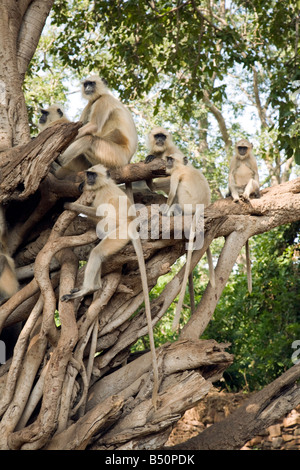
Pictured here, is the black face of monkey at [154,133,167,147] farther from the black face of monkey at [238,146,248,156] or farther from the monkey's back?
the black face of monkey at [238,146,248,156]

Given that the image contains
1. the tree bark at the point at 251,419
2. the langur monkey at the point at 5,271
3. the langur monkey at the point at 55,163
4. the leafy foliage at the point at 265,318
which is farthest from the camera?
the leafy foliage at the point at 265,318

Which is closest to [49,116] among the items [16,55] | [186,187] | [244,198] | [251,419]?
[16,55]

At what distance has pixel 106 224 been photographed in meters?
3.90

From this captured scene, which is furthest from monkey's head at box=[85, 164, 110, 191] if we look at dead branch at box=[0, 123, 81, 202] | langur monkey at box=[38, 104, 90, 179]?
langur monkey at box=[38, 104, 90, 179]

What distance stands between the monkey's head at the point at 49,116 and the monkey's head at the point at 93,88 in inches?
10.2

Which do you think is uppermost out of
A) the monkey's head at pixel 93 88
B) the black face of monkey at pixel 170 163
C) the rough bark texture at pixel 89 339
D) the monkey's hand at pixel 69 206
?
the monkey's head at pixel 93 88

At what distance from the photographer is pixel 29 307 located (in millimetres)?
4234

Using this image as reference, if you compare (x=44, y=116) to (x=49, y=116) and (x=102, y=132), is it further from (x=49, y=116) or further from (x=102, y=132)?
(x=102, y=132)

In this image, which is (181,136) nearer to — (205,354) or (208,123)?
(208,123)

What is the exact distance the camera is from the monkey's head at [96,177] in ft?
12.9

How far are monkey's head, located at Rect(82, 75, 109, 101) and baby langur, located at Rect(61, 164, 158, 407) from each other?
0.99 metres

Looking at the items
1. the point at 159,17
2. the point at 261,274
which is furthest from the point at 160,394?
the point at 159,17

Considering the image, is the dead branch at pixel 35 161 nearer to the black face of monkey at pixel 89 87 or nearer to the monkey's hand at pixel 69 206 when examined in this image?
the monkey's hand at pixel 69 206

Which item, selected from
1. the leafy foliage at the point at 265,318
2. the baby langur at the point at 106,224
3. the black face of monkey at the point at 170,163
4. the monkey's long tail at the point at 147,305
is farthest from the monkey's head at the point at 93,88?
the leafy foliage at the point at 265,318
